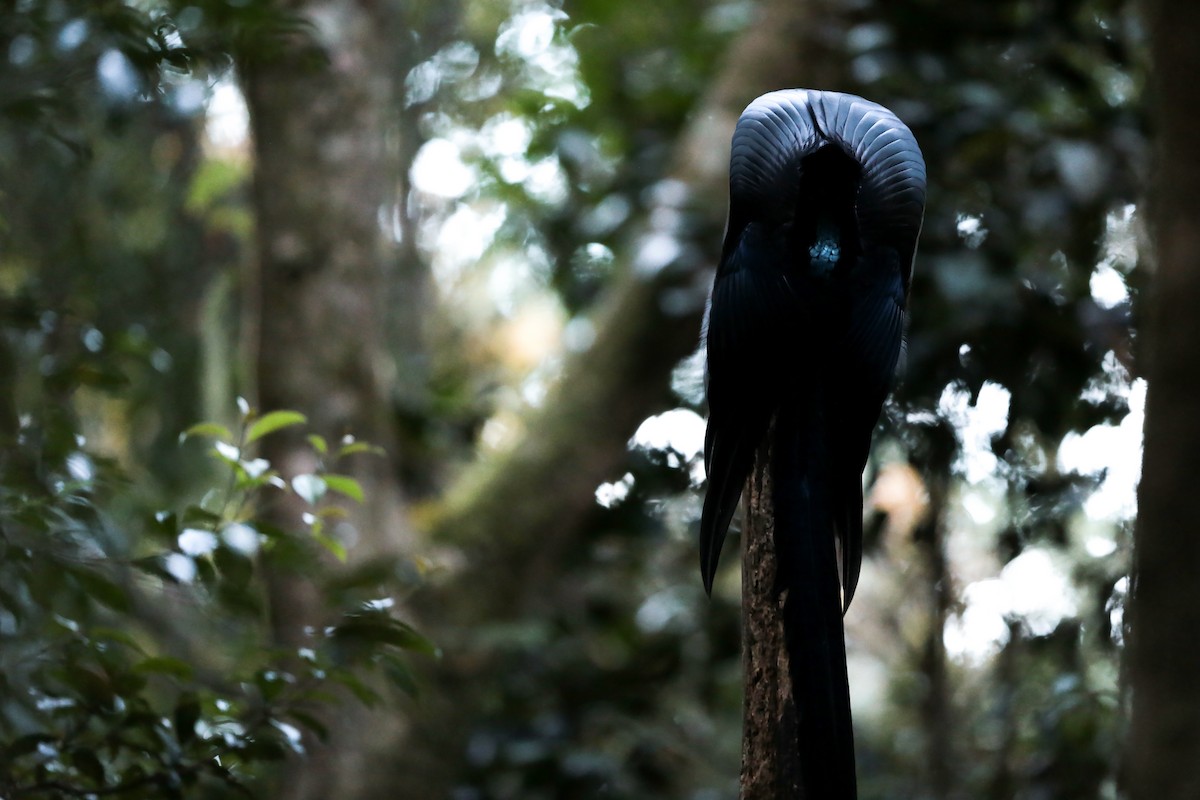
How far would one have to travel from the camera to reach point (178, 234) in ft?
17.1

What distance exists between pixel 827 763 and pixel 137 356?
1.35 m

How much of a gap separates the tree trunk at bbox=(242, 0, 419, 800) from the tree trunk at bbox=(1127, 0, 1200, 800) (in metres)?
2.26

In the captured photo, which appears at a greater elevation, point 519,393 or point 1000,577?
point 519,393

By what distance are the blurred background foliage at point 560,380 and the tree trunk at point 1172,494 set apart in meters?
0.96

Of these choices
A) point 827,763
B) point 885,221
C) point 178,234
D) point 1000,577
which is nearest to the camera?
point 827,763

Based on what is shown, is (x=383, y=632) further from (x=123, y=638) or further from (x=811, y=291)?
(x=811, y=291)

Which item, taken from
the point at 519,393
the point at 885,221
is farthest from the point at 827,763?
the point at 519,393

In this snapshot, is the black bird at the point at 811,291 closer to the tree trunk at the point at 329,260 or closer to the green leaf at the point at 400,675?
the green leaf at the point at 400,675

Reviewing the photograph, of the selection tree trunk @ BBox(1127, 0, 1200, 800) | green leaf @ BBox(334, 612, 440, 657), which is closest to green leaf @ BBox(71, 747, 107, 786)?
green leaf @ BBox(334, 612, 440, 657)

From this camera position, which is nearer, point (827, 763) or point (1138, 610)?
point (827, 763)

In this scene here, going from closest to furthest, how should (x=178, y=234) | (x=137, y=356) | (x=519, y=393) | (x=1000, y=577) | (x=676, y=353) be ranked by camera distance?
1. (x=137, y=356)
2. (x=1000, y=577)
3. (x=676, y=353)
4. (x=519, y=393)
5. (x=178, y=234)

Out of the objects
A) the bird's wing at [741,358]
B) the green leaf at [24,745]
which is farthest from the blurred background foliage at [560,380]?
the bird's wing at [741,358]

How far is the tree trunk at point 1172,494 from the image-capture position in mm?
1437

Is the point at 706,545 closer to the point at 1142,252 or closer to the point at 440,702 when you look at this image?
the point at 1142,252
